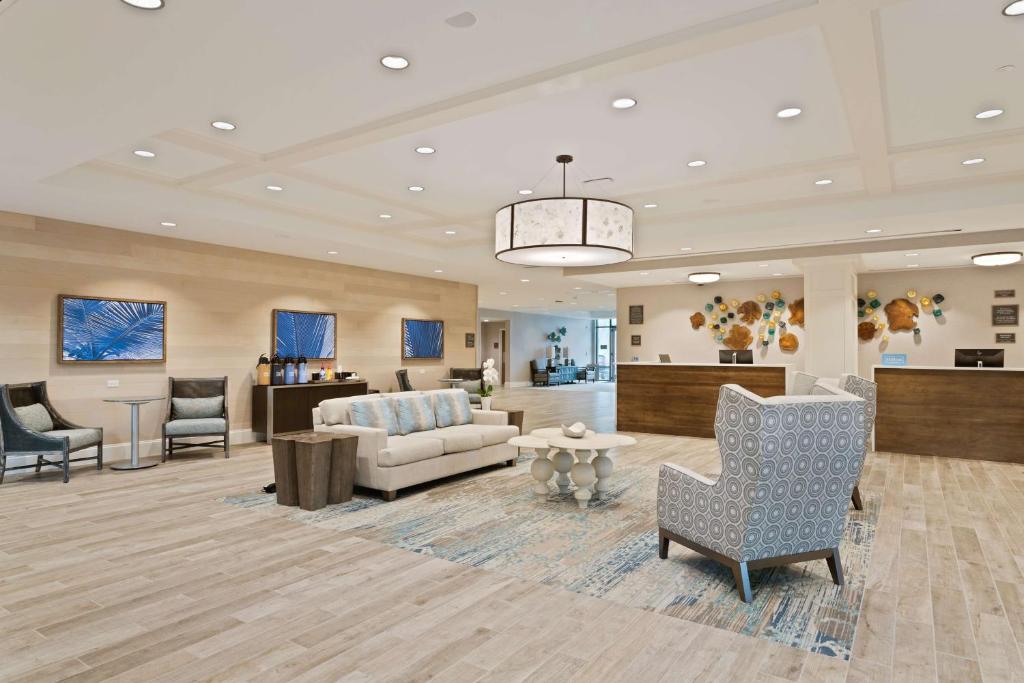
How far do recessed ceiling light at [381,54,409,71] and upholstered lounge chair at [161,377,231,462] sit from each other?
5.20m

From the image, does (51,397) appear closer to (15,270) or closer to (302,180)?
(15,270)

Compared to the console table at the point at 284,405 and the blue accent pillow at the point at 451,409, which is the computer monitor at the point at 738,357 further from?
the console table at the point at 284,405

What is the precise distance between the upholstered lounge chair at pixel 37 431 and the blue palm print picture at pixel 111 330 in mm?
581

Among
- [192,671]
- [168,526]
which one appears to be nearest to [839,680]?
[192,671]

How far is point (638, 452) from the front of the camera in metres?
7.67

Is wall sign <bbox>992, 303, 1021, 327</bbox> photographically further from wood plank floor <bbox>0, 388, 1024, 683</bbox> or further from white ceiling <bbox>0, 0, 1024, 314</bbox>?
wood plank floor <bbox>0, 388, 1024, 683</bbox>

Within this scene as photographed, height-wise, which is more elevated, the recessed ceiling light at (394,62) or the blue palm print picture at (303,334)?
the recessed ceiling light at (394,62)

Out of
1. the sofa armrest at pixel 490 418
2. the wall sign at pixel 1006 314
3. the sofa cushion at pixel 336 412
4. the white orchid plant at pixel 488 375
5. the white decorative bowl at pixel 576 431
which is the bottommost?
the sofa armrest at pixel 490 418

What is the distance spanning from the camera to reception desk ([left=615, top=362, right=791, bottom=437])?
8.85 metres

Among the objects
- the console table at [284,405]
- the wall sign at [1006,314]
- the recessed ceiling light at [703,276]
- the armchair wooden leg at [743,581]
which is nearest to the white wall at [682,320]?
the recessed ceiling light at [703,276]

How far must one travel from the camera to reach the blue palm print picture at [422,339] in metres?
10.5

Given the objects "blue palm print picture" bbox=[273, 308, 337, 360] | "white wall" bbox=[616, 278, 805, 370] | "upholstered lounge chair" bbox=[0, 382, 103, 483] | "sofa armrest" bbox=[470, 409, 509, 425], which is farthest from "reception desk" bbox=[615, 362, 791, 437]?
"upholstered lounge chair" bbox=[0, 382, 103, 483]

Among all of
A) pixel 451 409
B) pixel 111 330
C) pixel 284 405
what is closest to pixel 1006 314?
pixel 451 409

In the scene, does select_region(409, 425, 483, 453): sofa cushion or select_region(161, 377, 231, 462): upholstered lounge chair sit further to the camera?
select_region(161, 377, 231, 462): upholstered lounge chair
